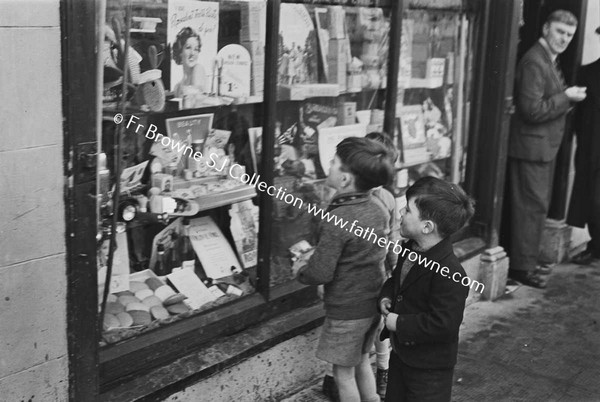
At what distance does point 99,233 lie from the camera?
134 inches

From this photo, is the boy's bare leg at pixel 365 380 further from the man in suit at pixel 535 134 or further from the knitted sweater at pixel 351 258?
the man in suit at pixel 535 134

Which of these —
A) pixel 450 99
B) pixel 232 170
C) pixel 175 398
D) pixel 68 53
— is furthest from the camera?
pixel 450 99

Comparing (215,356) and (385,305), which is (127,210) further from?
(385,305)

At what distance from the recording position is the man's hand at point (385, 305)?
3.55 m

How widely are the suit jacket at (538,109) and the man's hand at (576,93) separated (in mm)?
57

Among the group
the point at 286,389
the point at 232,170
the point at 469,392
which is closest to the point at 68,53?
the point at 232,170

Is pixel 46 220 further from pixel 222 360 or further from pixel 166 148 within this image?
pixel 222 360

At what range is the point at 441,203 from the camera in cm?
334

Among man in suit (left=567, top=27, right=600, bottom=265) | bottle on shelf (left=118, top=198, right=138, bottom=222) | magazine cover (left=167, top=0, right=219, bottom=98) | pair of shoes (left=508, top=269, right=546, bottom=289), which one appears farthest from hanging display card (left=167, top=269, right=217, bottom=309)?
man in suit (left=567, top=27, right=600, bottom=265)

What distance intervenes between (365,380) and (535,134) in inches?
116

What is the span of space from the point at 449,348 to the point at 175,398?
1245mm

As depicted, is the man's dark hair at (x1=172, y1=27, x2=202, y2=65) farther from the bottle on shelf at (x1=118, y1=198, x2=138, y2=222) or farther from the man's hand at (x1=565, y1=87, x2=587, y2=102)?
the man's hand at (x1=565, y1=87, x2=587, y2=102)

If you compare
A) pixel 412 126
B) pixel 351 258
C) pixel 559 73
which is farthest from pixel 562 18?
pixel 351 258

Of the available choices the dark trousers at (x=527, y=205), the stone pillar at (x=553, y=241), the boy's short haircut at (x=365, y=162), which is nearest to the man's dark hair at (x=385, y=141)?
the boy's short haircut at (x=365, y=162)
